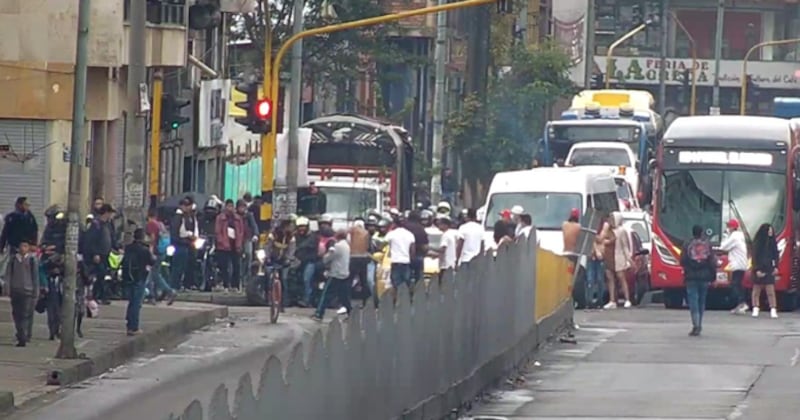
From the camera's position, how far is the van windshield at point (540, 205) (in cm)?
3622

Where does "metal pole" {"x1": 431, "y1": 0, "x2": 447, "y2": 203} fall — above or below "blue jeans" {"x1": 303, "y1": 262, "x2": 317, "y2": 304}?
above

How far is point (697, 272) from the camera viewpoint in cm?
2717

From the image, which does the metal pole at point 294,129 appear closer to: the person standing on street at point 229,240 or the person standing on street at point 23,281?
the person standing on street at point 229,240

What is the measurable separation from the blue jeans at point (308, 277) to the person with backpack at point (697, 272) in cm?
686

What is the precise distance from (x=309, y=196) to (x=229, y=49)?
1718 cm

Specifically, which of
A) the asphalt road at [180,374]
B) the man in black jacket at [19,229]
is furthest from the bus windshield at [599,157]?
the man in black jacket at [19,229]

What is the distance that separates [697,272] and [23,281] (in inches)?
356

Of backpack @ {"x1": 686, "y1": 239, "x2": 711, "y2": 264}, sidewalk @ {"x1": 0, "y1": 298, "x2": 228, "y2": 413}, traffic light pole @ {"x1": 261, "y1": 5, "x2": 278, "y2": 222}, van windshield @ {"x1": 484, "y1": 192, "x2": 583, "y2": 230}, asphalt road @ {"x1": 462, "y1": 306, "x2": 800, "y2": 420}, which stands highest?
traffic light pole @ {"x1": 261, "y1": 5, "x2": 278, "y2": 222}

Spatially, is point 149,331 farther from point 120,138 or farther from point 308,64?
point 308,64

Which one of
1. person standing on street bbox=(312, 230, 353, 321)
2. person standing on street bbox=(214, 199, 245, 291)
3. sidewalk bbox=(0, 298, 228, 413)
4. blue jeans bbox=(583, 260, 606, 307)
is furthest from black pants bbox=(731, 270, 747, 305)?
sidewalk bbox=(0, 298, 228, 413)

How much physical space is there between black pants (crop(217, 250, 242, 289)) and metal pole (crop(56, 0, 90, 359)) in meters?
12.1

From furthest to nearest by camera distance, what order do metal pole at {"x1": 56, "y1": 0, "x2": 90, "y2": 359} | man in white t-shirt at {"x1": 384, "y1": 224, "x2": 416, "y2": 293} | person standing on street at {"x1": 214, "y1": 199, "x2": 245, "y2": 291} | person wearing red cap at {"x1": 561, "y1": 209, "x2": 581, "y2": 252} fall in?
person standing on street at {"x1": 214, "y1": 199, "x2": 245, "y2": 291} → person wearing red cap at {"x1": 561, "y1": 209, "x2": 581, "y2": 252} → man in white t-shirt at {"x1": 384, "y1": 224, "x2": 416, "y2": 293} → metal pole at {"x1": 56, "y1": 0, "x2": 90, "y2": 359}

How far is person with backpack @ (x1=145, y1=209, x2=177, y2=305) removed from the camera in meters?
31.3

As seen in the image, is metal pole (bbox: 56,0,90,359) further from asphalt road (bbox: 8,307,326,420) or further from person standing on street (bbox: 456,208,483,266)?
person standing on street (bbox: 456,208,483,266)
